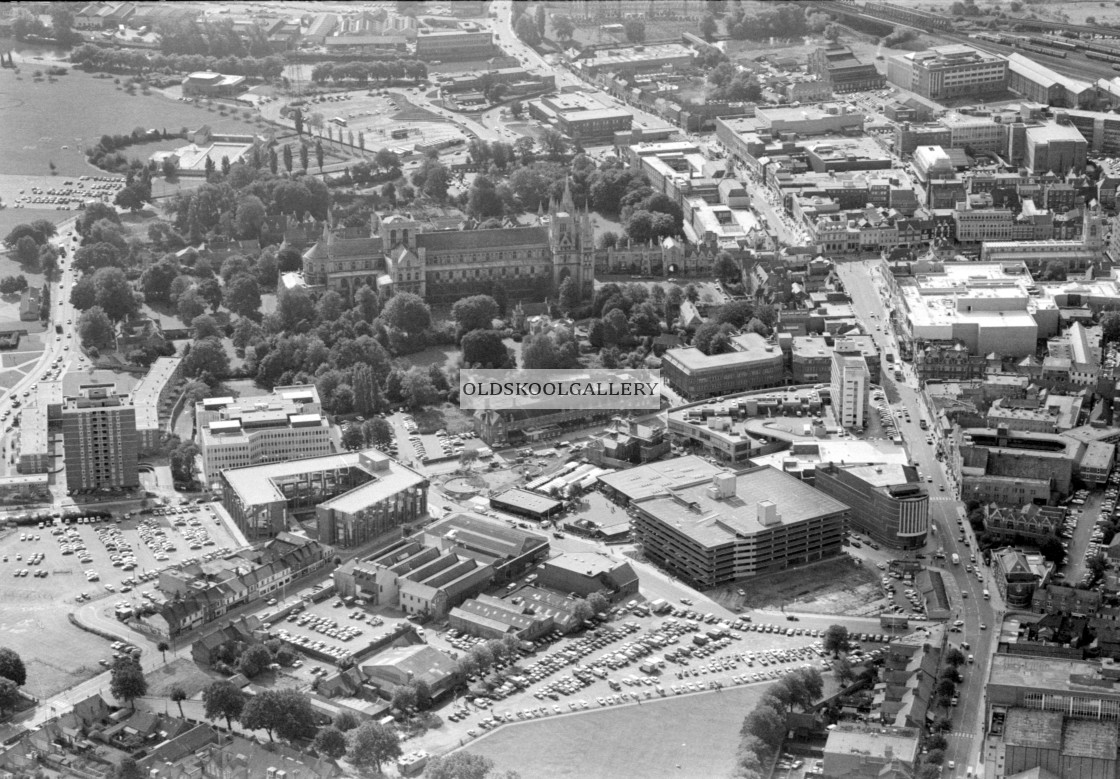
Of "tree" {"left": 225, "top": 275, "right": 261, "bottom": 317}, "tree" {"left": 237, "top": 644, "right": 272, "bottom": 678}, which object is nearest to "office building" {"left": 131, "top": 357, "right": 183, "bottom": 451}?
"tree" {"left": 225, "top": 275, "right": 261, "bottom": 317}

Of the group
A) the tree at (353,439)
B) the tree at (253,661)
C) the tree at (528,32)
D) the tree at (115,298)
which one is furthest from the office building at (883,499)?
the tree at (528,32)

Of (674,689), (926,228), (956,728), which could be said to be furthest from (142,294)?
(956,728)

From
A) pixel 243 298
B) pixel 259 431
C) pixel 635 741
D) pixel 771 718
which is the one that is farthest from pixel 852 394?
pixel 243 298

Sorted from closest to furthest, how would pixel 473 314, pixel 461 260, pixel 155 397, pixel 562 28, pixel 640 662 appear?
pixel 640 662
pixel 155 397
pixel 473 314
pixel 461 260
pixel 562 28

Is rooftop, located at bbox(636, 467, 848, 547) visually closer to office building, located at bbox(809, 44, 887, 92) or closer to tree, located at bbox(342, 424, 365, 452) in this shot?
tree, located at bbox(342, 424, 365, 452)

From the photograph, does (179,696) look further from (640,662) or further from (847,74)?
(847,74)
